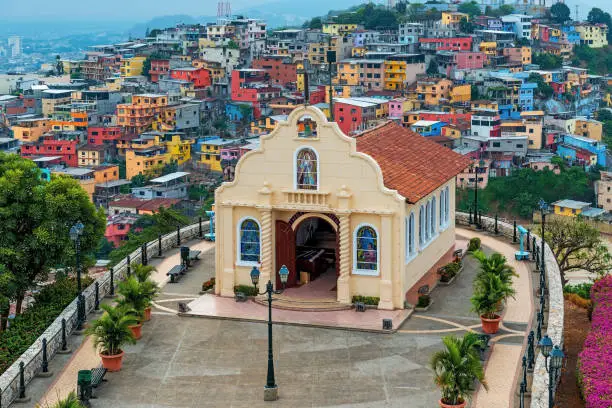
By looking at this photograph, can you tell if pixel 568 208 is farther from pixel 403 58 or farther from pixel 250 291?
pixel 250 291

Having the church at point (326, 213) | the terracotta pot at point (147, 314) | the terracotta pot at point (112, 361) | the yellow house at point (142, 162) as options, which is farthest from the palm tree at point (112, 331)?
the yellow house at point (142, 162)

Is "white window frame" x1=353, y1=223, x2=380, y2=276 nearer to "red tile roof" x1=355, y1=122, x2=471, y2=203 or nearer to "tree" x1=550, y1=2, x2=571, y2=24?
"red tile roof" x1=355, y1=122, x2=471, y2=203

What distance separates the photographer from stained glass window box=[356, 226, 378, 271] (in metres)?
30.3

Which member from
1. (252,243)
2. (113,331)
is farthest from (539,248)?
(113,331)

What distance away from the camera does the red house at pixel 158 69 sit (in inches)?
5827

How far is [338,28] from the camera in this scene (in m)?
159

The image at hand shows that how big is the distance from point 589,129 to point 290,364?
10057cm

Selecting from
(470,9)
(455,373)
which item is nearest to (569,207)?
(455,373)

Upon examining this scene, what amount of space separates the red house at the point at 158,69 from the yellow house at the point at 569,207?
66.7 meters

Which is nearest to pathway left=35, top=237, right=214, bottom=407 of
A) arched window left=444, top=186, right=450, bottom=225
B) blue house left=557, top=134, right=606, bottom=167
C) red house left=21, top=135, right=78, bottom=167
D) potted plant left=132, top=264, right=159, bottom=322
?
potted plant left=132, top=264, right=159, bottom=322

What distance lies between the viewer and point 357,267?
3052 centimetres

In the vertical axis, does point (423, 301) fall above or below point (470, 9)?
below

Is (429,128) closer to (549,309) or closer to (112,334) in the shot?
(549,309)

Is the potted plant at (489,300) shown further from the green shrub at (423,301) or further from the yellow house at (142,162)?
the yellow house at (142,162)
